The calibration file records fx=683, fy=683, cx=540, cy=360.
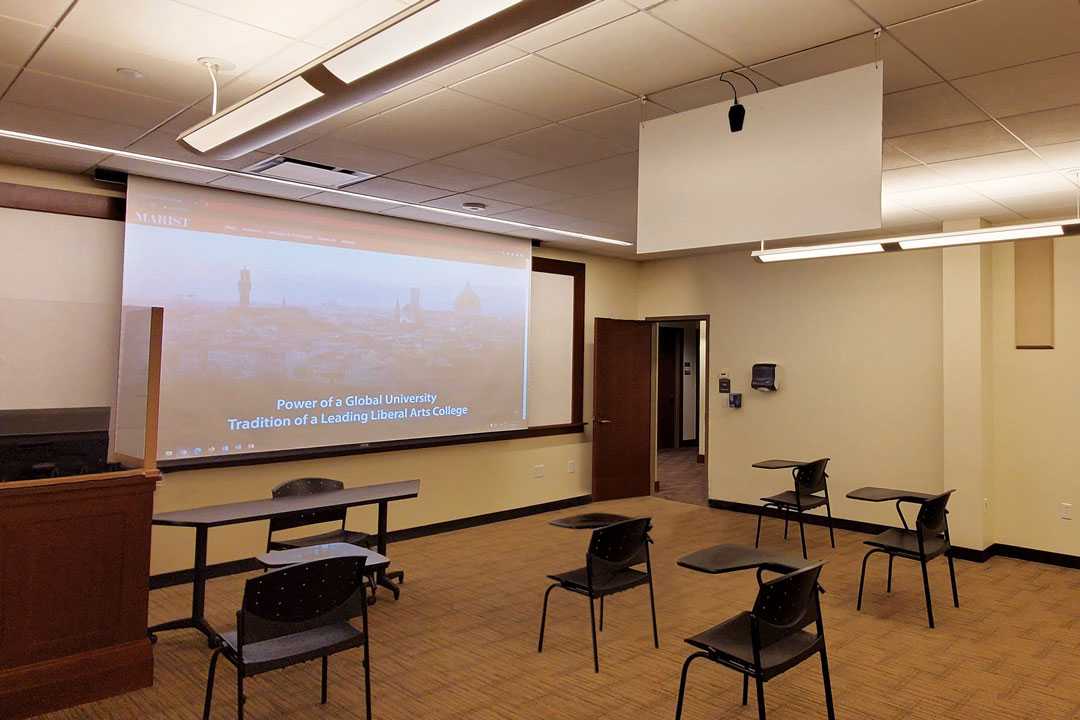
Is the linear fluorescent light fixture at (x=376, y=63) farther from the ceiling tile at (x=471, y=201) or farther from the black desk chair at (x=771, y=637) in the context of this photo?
the ceiling tile at (x=471, y=201)

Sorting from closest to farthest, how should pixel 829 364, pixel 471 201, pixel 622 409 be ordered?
pixel 471 201
pixel 829 364
pixel 622 409

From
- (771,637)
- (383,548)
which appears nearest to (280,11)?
(771,637)

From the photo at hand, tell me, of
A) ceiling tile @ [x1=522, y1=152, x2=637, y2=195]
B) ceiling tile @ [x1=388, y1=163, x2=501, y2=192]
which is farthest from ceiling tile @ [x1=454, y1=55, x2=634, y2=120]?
ceiling tile @ [x1=388, y1=163, x2=501, y2=192]

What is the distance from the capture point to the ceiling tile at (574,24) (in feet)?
8.02

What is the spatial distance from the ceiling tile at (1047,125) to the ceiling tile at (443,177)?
3098mm

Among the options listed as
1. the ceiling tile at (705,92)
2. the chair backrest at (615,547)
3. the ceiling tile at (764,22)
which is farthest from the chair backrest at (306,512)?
the ceiling tile at (764,22)

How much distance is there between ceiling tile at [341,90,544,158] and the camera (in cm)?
345

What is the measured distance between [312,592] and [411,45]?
2123mm

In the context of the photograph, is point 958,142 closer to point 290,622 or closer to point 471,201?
point 471,201

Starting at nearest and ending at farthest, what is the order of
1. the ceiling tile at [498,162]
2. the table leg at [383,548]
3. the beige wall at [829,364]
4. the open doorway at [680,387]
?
the ceiling tile at [498,162]
the table leg at [383,548]
the beige wall at [829,364]
the open doorway at [680,387]

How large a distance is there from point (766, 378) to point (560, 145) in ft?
14.6

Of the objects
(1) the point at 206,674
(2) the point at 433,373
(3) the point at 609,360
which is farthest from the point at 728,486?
(1) the point at 206,674

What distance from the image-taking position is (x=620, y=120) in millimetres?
3619

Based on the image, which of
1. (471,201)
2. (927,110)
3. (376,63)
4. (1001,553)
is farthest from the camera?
(1001,553)
